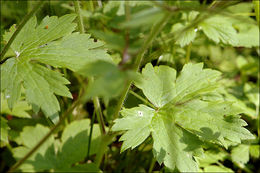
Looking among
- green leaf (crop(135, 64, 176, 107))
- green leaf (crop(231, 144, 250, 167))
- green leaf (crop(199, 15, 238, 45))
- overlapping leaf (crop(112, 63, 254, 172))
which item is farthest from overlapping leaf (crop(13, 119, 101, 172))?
green leaf (crop(199, 15, 238, 45))

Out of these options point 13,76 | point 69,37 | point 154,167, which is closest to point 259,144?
point 154,167

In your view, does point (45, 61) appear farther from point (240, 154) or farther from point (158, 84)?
point (240, 154)

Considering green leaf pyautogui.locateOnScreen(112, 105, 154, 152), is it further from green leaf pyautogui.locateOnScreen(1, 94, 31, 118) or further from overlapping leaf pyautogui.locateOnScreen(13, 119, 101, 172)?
green leaf pyautogui.locateOnScreen(1, 94, 31, 118)

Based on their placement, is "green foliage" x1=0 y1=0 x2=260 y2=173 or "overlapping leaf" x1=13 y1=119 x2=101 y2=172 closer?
"green foliage" x1=0 y1=0 x2=260 y2=173

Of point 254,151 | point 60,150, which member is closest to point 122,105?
point 60,150

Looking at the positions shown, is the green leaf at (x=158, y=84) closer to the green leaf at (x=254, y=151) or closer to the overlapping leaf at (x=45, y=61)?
the overlapping leaf at (x=45, y=61)

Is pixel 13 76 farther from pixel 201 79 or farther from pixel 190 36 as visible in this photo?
pixel 190 36
